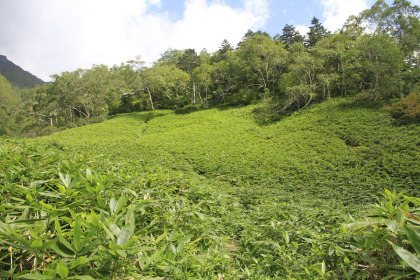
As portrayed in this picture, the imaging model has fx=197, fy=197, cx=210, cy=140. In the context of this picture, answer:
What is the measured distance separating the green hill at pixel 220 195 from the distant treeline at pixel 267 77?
7.79 ft

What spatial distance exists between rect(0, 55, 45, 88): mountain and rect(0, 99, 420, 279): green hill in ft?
409

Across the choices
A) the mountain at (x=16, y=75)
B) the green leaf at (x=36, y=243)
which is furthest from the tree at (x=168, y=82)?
the mountain at (x=16, y=75)

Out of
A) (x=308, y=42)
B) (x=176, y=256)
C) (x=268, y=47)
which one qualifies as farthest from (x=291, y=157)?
(x=308, y=42)

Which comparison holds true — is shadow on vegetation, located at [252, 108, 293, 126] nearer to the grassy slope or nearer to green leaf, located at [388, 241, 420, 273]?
the grassy slope

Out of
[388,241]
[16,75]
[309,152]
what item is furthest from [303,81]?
[16,75]

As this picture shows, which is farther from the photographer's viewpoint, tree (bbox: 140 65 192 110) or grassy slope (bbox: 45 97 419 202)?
tree (bbox: 140 65 192 110)

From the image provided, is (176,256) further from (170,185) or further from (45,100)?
(45,100)

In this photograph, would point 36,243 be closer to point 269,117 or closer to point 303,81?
point 269,117

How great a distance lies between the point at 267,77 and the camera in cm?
2255

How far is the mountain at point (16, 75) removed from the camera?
103425mm

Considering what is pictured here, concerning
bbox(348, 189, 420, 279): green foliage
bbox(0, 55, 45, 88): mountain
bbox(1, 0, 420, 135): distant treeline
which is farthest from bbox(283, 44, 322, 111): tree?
bbox(0, 55, 45, 88): mountain

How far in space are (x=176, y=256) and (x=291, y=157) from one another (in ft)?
29.6

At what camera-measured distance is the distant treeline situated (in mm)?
13054

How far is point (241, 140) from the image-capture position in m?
12.8
